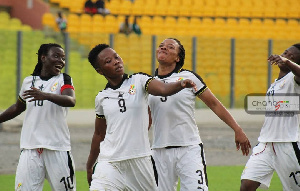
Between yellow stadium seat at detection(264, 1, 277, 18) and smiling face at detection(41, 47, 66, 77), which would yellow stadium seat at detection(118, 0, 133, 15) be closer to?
yellow stadium seat at detection(264, 1, 277, 18)

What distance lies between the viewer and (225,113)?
285 inches

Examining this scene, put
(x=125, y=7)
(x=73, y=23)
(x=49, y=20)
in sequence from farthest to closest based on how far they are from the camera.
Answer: (x=125, y=7), (x=73, y=23), (x=49, y=20)

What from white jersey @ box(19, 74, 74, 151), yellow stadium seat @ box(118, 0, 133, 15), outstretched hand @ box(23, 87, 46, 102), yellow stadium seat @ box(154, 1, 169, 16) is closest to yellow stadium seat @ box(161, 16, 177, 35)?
yellow stadium seat @ box(154, 1, 169, 16)

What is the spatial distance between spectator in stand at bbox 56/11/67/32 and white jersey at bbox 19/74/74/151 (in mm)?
18541

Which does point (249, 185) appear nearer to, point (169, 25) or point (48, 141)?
point (48, 141)

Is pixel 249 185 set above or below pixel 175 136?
below

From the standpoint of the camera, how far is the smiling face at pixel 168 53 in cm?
794

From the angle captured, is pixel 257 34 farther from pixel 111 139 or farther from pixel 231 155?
pixel 111 139

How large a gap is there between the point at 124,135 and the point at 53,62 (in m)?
1.55

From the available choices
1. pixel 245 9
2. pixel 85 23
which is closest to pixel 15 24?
pixel 85 23

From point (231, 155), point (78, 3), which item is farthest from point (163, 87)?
point (78, 3)

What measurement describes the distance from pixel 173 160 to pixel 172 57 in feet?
3.86

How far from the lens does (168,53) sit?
7953 millimetres

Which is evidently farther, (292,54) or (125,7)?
(125,7)
